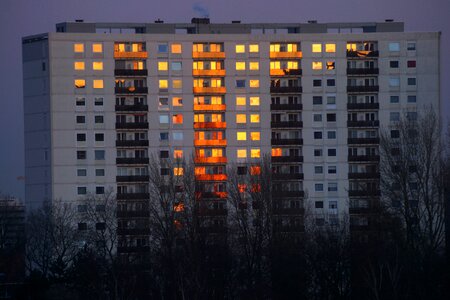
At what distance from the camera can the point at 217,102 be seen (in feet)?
408

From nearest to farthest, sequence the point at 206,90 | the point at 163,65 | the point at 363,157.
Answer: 1. the point at 163,65
2. the point at 206,90
3. the point at 363,157

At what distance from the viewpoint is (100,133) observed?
122250 mm

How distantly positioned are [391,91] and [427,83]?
4133 millimetres

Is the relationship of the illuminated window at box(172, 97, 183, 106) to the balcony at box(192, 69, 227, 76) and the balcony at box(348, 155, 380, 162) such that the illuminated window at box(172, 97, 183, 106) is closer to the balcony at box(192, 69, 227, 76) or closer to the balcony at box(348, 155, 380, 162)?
the balcony at box(192, 69, 227, 76)

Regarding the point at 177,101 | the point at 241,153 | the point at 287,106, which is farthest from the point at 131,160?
the point at 287,106

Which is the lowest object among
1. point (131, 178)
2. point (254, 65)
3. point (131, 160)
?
point (131, 178)

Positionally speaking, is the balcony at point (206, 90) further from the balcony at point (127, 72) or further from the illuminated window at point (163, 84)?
→ the balcony at point (127, 72)

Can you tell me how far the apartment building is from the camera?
400 feet

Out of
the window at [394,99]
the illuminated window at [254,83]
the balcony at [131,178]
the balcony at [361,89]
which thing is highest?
the illuminated window at [254,83]

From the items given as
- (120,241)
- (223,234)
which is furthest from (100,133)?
(223,234)

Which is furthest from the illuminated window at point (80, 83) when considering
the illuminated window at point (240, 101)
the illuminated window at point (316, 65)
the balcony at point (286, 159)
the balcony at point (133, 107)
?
the illuminated window at point (316, 65)

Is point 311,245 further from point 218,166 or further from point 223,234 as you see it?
point 218,166

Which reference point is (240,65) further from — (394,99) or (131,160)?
(394,99)

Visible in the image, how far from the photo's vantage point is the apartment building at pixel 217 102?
122 metres
